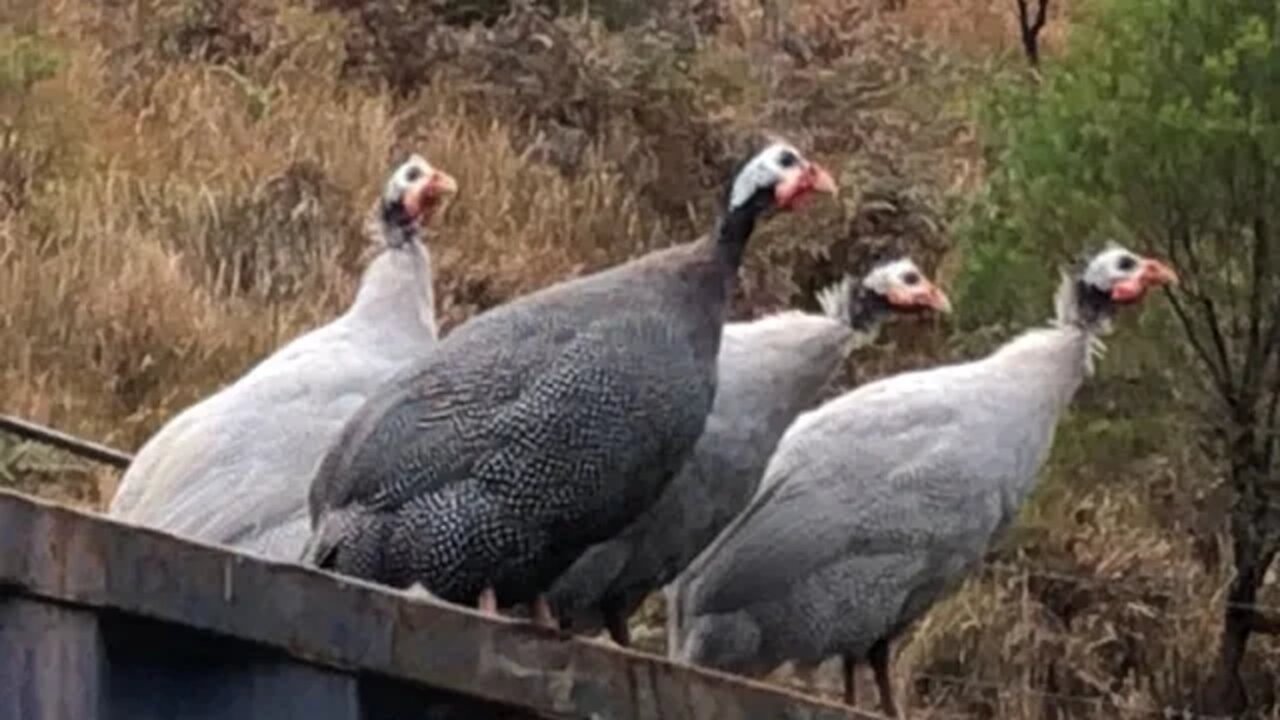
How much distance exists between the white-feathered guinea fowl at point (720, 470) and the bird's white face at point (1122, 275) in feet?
3.77

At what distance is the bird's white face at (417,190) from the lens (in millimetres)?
7293

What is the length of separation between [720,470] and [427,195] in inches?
55.3

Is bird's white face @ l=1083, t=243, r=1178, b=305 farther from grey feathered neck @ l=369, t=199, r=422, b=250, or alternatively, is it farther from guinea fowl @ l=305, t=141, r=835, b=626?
guinea fowl @ l=305, t=141, r=835, b=626

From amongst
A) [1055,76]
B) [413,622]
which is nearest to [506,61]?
[1055,76]

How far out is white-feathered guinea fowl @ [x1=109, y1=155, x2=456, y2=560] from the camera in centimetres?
615

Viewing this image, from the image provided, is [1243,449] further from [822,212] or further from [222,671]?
[222,671]

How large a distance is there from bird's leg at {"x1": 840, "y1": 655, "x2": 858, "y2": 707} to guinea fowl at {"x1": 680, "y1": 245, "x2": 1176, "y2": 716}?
6cm

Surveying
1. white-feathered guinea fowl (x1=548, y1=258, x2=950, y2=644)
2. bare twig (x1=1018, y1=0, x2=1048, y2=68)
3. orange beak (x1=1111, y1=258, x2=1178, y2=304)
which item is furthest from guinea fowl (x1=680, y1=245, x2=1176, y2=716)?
bare twig (x1=1018, y1=0, x2=1048, y2=68)

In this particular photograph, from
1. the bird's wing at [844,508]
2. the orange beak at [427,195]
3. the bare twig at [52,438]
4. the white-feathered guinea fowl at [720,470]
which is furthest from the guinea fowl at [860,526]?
the bare twig at [52,438]

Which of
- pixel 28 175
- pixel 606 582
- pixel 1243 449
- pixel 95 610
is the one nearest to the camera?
pixel 95 610

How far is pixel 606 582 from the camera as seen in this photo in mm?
6020

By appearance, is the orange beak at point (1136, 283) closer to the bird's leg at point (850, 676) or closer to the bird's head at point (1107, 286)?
the bird's head at point (1107, 286)

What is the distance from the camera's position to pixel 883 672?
7109 millimetres

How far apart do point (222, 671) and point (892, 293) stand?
11.9 feet
